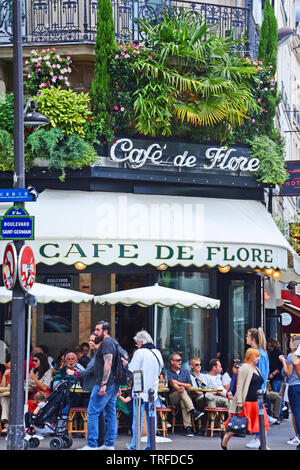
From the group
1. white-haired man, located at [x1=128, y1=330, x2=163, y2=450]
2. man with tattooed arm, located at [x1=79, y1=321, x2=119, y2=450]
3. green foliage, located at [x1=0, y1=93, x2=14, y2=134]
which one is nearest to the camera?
man with tattooed arm, located at [x1=79, y1=321, x2=119, y2=450]

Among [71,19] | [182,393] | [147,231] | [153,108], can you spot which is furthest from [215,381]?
[71,19]

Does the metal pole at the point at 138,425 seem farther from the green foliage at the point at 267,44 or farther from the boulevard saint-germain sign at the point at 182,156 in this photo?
the green foliage at the point at 267,44

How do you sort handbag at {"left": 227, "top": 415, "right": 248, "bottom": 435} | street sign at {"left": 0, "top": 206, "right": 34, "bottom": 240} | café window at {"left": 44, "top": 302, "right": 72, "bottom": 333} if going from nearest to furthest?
handbag at {"left": 227, "top": 415, "right": 248, "bottom": 435} < street sign at {"left": 0, "top": 206, "right": 34, "bottom": 240} < café window at {"left": 44, "top": 302, "right": 72, "bottom": 333}

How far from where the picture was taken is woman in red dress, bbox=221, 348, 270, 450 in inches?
600

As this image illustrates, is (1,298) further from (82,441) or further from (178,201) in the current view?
(178,201)

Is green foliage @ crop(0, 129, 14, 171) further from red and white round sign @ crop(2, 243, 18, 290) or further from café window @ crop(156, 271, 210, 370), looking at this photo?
red and white round sign @ crop(2, 243, 18, 290)

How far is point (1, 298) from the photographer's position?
17.6 meters

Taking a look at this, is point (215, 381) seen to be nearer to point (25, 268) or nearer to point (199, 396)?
point (199, 396)

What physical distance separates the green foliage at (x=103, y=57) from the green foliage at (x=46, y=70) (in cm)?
60

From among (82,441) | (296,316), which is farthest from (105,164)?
(296,316)

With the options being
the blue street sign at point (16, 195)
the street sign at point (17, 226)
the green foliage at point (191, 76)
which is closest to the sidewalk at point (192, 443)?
the street sign at point (17, 226)

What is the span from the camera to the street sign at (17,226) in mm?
15375

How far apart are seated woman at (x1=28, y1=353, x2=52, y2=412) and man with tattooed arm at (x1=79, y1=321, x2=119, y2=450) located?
2611mm

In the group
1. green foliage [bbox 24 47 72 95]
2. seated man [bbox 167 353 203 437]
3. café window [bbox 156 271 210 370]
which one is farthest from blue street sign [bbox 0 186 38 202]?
café window [bbox 156 271 210 370]
